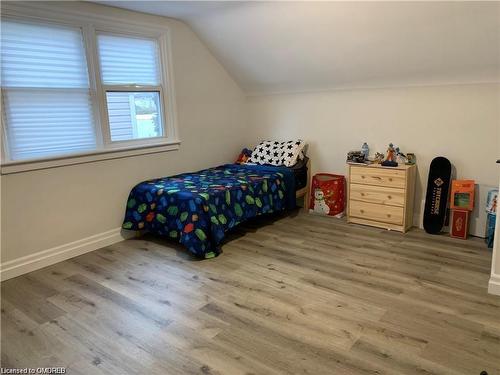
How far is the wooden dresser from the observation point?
3.57m

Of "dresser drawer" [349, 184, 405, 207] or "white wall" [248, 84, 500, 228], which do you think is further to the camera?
"dresser drawer" [349, 184, 405, 207]

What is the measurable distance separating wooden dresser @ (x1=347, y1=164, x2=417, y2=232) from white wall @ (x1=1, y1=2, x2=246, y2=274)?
170cm

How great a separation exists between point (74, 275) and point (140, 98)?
1825mm

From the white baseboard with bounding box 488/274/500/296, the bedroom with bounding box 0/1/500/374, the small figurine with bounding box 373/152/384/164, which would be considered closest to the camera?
the bedroom with bounding box 0/1/500/374

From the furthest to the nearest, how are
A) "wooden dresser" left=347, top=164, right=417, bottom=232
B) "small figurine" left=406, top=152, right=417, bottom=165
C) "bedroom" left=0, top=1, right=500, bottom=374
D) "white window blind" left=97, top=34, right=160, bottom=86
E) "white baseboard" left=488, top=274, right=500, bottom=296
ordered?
1. "small figurine" left=406, top=152, right=417, bottom=165
2. "wooden dresser" left=347, top=164, right=417, bottom=232
3. "white window blind" left=97, top=34, right=160, bottom=86
4. "white baseboard" left=488, top=274, right=500, bottom=296
5. "bedroom" left=0, top=1, right=500, bottom=374

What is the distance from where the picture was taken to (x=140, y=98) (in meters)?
3.82

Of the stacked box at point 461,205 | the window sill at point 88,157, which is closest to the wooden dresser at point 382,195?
→ the stacked box at point 461,205

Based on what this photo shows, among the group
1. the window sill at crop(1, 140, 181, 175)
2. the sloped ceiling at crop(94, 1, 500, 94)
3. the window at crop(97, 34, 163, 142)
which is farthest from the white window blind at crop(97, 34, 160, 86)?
the window sill at crop(1, 140, 181, 175)

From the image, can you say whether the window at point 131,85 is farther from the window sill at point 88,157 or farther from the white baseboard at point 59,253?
the white baseboard at point 59,253

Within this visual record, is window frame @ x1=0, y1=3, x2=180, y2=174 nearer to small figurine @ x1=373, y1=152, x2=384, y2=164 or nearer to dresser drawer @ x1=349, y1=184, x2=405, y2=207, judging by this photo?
dresser drawer @ x1=349, y1=184, x2=405, y2=207

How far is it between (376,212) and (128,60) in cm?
286

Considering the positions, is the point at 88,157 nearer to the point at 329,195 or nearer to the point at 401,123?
the point at 329,195

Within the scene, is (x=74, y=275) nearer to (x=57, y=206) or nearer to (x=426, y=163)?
(x=57, y=206)

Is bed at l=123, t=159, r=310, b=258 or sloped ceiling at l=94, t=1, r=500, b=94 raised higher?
sloped ceiling at l=94, t=1, r=500, b=94
